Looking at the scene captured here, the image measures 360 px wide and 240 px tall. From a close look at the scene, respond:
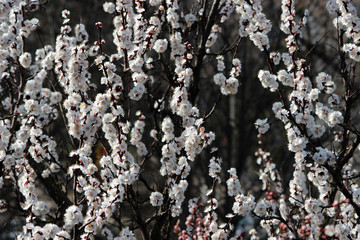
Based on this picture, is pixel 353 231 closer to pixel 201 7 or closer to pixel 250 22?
pixel 250 22

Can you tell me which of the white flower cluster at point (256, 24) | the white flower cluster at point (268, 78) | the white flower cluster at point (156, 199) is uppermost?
the white flower cluster at point (256, 24)

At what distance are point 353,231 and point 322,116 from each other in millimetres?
1208

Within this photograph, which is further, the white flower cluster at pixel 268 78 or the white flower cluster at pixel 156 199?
the white flower cluster at pixel 156 199

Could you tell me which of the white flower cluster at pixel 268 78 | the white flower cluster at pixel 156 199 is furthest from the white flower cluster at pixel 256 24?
the white flower cluster at pixel 156 199

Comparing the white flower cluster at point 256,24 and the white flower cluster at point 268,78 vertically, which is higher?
the white flower cluster at point 256,24

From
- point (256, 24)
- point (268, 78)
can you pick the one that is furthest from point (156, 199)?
point (256, 24)

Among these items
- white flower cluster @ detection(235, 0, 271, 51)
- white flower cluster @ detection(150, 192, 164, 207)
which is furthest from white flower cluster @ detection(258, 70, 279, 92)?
white flower cluster @ detection(150, 192, 164, 207)

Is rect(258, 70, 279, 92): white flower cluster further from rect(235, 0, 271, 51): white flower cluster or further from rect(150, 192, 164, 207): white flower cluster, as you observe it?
rect(150, 192, 164, 207): white flower cluster

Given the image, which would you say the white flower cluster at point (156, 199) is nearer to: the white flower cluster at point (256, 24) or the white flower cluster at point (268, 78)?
the white flower cluster at point (268, 78)

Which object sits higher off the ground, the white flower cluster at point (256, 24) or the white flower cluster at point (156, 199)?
the white flower cluster at point (256, 24)

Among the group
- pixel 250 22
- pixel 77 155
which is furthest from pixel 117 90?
pixel 250 22

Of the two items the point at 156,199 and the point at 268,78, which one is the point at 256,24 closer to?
the point at 268,78

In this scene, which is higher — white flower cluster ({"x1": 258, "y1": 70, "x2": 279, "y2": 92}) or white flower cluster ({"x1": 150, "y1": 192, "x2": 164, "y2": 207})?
white flower cluster ({"x1": 258, "y1": 70, "x2": 279, "y2": 92})

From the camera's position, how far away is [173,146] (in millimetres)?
4539
